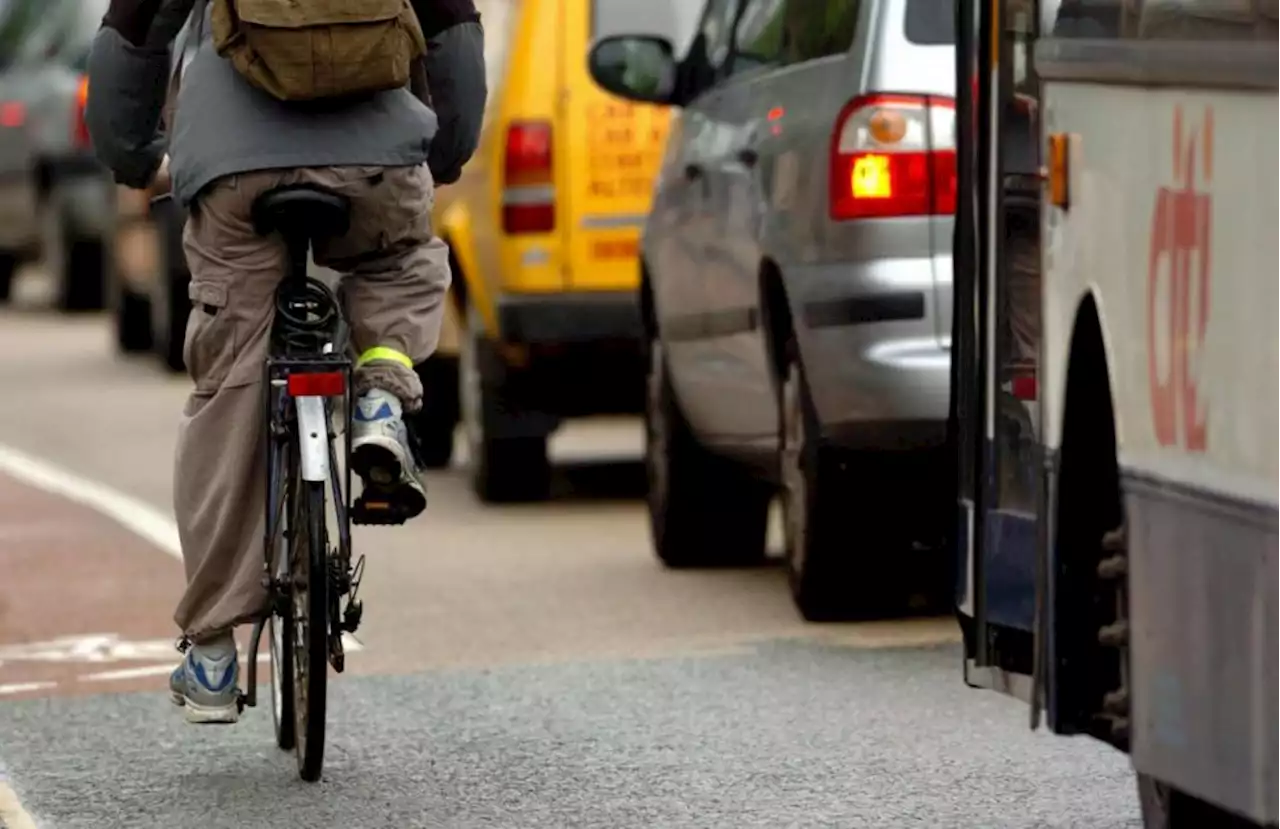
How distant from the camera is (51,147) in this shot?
24000mm

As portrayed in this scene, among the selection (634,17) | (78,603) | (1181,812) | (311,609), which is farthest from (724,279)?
(1181,812)

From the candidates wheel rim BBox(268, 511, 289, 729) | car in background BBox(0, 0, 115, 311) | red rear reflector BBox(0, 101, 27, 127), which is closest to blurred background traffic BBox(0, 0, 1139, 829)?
wheel rim BBox(268, 511, 289, 729)

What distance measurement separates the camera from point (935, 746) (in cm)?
722

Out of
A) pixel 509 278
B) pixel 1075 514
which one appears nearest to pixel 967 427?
pixel 1075 514

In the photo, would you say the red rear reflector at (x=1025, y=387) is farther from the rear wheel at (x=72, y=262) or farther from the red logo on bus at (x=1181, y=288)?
the rear wheel at (x=72, y=262)

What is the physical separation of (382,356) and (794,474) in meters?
2.46

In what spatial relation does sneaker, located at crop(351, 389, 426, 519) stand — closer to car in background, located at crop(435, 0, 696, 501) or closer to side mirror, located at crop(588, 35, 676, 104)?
side mirror, located at crop(588, 35, 676, 104)

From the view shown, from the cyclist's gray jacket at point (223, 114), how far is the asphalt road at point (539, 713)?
1.18 m

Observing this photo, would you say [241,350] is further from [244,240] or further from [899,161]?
[899,161]

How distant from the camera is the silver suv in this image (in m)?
8.59

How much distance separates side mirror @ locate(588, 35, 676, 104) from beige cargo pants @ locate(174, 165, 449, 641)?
3.34 metres

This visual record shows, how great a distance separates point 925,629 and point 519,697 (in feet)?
4.52

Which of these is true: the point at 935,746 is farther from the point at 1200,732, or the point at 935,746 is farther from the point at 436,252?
the point at 1200,732

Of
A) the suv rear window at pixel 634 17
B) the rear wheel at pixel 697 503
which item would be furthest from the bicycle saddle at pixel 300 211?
the suv rear window at pixel 634 17
